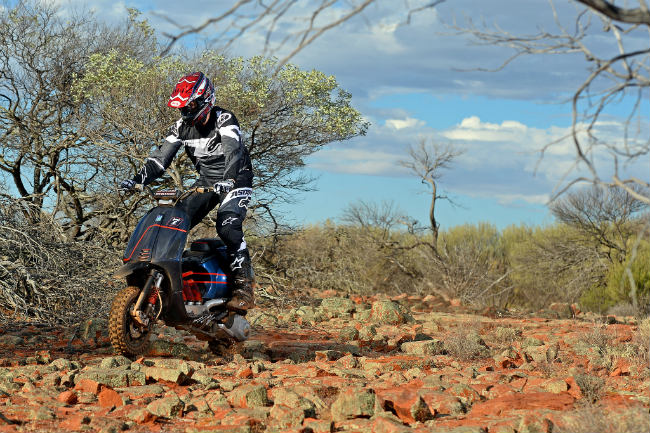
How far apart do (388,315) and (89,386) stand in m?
6.23

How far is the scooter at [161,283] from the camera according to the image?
662 centimetres

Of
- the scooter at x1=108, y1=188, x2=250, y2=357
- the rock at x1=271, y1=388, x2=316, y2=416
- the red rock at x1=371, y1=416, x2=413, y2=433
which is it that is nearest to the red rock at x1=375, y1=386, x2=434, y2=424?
the red rock at x1=371, y1=416, x2=413, y2=433

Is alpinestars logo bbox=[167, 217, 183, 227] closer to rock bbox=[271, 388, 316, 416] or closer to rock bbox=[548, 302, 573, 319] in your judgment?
rock bbox=[271, 388, 316, 416]

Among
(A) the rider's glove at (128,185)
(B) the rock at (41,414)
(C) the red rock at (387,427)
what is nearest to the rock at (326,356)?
(A) the rider's glove at (128,185)

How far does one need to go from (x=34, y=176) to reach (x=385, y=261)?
29.6 feet

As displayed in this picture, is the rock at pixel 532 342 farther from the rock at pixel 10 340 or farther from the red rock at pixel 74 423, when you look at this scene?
the red rock at pixel 74 423

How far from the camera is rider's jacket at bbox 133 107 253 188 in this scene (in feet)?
24.7

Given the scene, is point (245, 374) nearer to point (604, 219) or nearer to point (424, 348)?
point (424, 348)

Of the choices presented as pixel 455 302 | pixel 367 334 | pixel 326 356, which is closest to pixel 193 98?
pixel 326 356

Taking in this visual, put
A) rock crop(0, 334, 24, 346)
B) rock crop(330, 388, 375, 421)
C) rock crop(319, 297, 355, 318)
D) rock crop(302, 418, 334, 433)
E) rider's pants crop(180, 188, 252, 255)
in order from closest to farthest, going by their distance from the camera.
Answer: rock crop(302, 418, 334, 433), rock crop(330, 388, 375, 421), rider's pants crop(180, 188, 252, 255), rock crop(0, 334, 24, 346), rock crop(319, 297, 355, 318)

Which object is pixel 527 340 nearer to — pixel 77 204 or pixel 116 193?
pixel 116 193

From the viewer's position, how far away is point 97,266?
388 inches

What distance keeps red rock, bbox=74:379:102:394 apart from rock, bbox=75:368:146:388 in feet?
0.19

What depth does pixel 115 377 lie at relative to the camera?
20.0ft
